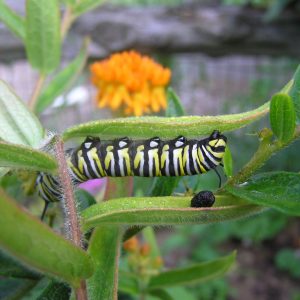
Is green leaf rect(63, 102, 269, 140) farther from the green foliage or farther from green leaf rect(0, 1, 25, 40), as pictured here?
the green foliage

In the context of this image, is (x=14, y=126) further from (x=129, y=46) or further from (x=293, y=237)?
(x=293, y=237)

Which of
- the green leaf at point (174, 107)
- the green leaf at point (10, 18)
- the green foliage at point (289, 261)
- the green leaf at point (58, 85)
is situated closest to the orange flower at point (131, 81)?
the green leaf at point (58, 85)

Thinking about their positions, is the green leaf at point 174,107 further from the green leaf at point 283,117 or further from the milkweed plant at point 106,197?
the green leaf at point 283,117

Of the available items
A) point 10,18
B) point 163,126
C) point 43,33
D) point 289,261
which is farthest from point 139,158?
point 289,261

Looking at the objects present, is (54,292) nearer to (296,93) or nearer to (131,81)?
(296,93)

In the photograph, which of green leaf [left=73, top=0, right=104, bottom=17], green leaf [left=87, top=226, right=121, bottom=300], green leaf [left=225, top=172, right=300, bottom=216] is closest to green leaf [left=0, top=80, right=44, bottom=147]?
green leaf [left=87, top=226, right=121, bottom=300]

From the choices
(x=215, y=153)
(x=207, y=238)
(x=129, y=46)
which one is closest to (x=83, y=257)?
(x=215, y=153)
